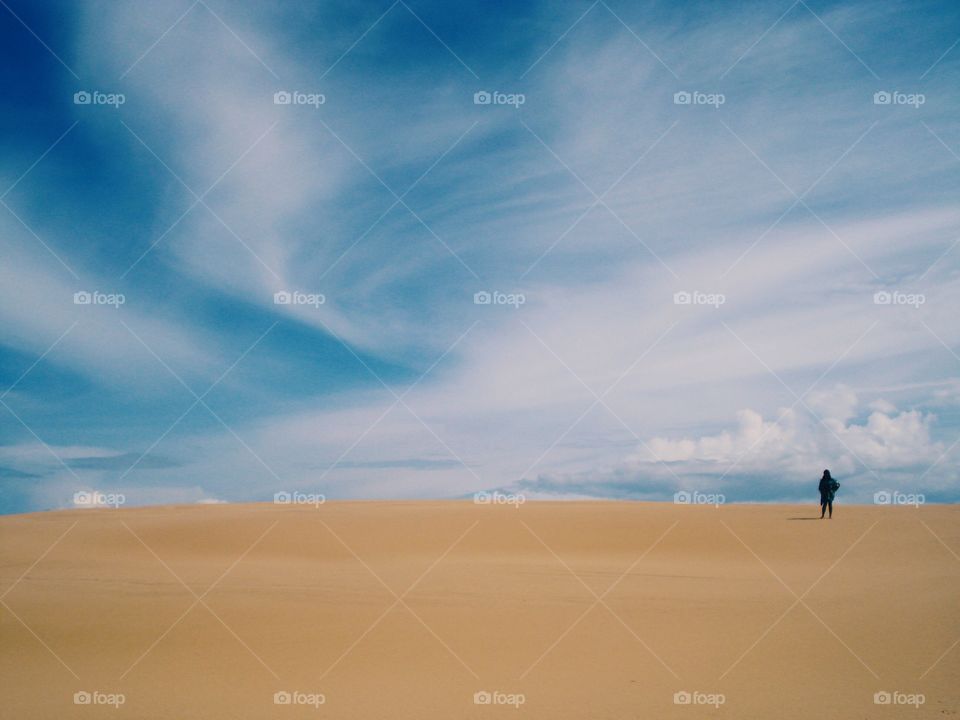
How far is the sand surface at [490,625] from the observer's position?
29.2 ft

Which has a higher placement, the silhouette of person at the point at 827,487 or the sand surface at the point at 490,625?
the silhouette of person at the point at 827,487

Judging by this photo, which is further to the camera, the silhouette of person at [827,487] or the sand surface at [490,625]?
the silhouette of person at [827,487]

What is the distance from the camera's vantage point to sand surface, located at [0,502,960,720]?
8898 millimetres

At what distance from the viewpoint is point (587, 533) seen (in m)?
23.6

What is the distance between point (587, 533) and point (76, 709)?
698 inches

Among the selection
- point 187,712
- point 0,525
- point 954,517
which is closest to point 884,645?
point 187,712

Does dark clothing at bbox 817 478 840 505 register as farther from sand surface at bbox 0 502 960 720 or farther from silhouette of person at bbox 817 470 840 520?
sand surface at bbox 0 502 960 720

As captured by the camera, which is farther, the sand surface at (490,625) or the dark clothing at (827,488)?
the dark clothing at (827,488)

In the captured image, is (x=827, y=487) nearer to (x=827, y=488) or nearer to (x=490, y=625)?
(x=827, y=488)

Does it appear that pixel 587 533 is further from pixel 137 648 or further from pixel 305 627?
pixel 137 648

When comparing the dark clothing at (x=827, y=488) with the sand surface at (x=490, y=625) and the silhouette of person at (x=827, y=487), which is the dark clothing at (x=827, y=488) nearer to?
the silhouette of person at (x=827, y=487)

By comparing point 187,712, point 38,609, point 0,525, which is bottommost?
point 187,712

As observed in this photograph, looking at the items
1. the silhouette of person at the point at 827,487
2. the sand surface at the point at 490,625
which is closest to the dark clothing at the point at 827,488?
the silhouette of person at the point at 827,487

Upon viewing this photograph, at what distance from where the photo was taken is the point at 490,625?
12148 mm
